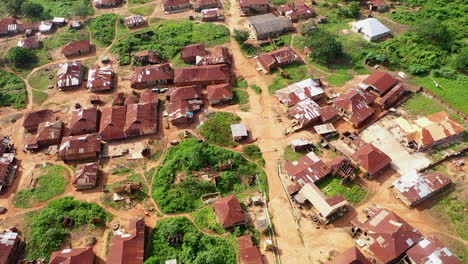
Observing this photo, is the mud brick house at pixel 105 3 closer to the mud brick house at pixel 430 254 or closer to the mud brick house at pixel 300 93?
the mud brick house at pixel 300 93

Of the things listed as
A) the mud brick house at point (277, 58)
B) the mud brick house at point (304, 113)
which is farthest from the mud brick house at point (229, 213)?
the mud brick house at point (277, 58)

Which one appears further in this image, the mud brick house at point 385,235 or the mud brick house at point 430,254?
the mud brick house at point 385,235

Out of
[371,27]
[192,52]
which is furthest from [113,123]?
[371,27]

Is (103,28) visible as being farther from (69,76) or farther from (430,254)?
(430,254)

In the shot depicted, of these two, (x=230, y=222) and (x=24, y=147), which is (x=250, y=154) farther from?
(x=24, y=147)

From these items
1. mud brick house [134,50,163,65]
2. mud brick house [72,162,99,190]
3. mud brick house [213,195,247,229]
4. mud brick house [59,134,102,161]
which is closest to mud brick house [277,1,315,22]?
mud brick house [134,50,163,65]

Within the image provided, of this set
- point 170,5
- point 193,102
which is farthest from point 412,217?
point 170,5
